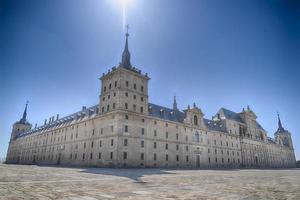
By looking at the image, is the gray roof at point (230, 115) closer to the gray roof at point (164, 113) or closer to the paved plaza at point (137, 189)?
the gray roof at point (164, 113)

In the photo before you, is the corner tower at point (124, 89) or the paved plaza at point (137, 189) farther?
the corner tower at point (124, 89)

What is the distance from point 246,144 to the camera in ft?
251

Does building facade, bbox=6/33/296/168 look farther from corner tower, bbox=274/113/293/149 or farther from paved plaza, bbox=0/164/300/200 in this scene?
corner tower, bbox=274/113/293/149

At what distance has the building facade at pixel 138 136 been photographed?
138 ft

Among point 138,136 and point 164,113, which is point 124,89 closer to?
point 138,136

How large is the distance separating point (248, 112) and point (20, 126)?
113 meters

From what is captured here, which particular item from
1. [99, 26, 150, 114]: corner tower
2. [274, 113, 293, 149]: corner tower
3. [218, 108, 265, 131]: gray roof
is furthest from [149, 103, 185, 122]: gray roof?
[274, 113, 293, 149]: corner tower

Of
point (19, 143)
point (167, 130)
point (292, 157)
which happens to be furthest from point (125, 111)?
point (292, 157)

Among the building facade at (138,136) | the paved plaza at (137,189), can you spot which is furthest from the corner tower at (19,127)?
the paved plaza at (137,189)

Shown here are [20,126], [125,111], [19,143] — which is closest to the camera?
[125,111]

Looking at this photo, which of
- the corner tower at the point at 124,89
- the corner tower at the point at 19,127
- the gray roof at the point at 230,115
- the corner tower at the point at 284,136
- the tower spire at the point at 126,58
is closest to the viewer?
the corner tower at the point at 124,89

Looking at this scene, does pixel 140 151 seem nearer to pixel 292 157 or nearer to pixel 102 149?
pixel 102 149

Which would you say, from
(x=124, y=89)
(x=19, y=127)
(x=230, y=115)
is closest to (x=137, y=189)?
(x=124, y=89)

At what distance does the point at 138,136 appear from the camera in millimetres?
43375
